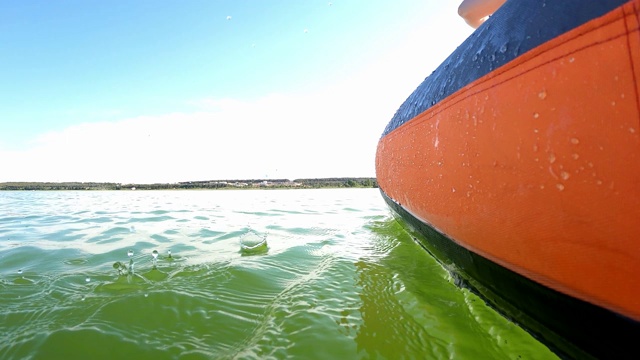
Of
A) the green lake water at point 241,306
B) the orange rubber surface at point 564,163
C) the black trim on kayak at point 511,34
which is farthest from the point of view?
the green lake water at point 241,306

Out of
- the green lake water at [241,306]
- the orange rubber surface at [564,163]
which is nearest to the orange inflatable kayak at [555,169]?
the orange rubber surface at [564,163]

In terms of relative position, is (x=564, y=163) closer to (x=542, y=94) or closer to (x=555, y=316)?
(x=542, y=94)

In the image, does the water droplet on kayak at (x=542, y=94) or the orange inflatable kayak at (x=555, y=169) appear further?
the water droplet on kayak at (x=542, y=94)

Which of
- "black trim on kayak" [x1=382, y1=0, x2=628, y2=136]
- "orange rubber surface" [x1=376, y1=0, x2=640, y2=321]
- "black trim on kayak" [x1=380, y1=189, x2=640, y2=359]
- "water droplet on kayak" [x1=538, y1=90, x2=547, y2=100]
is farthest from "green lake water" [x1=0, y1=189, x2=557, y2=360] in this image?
"black trim on kayak" [x1=382, y1=0, x2=628, y2=136]

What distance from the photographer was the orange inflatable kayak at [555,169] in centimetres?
100

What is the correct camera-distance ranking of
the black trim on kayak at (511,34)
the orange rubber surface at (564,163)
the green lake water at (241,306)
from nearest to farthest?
the orange rubber surface at (564,163), the black trim on kayak at (511,34), the green lake water at (241,306)

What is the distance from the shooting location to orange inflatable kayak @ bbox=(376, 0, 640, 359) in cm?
100

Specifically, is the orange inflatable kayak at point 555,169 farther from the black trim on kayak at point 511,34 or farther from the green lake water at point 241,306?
the green lake water at point 241,306

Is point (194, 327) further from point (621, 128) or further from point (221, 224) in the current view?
point (221, 224)

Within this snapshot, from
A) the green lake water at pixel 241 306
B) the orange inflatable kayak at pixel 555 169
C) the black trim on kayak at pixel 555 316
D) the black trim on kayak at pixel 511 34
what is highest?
the black trim on kayak at pixel 511 34

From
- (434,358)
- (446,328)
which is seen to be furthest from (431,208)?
(434,358)

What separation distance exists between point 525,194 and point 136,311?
8.33 feet

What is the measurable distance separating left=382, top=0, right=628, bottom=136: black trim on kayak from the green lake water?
1.59 metres

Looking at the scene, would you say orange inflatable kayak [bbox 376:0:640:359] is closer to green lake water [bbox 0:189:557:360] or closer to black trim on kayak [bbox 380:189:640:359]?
black trim on kayak [bbox 380:189:640:359]
